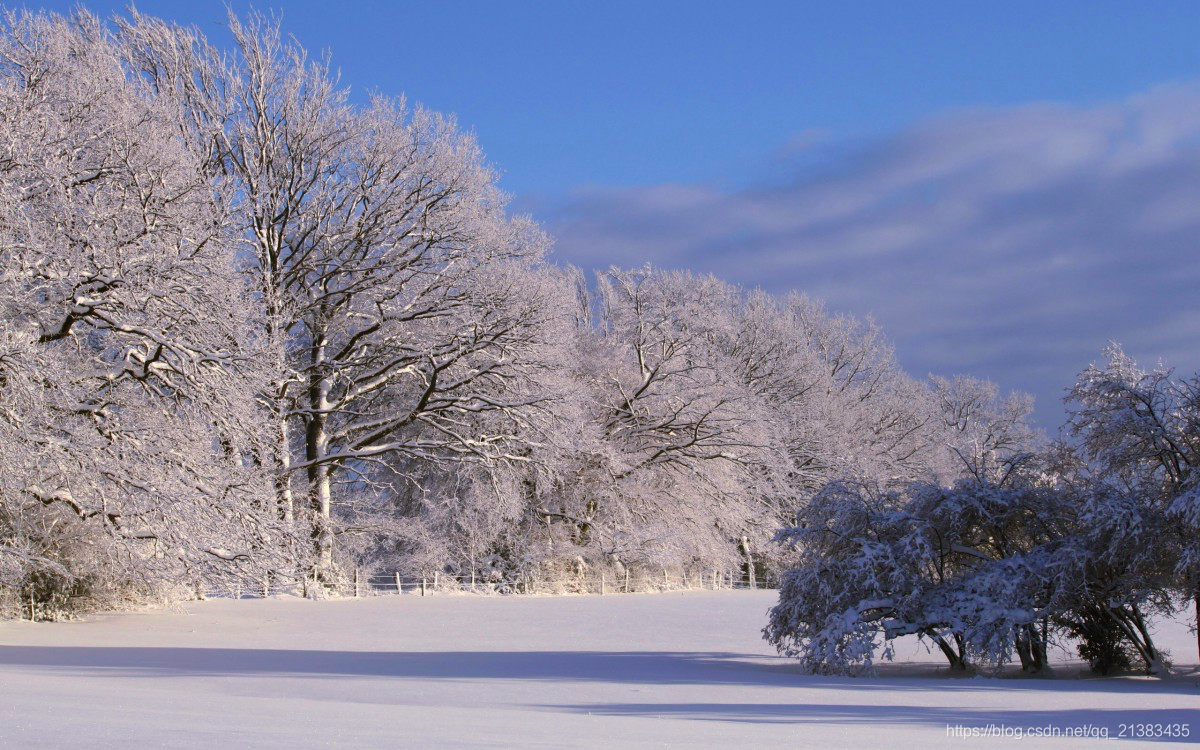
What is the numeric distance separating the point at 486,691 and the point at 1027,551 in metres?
7.78

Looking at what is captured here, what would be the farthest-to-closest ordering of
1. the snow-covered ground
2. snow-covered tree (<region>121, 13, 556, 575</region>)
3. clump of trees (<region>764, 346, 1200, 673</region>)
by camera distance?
snow-covered tree (<region>121, 13, 556, 575</region>), clump of trees (<region>764, 346, 1200, 673</region>), the snow-covered ground

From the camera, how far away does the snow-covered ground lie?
21.1 ft

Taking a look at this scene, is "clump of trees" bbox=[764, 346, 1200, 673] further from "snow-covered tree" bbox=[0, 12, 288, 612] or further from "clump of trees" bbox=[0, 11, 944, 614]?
"snow-covered tree" bbox=[0, 12, 288, 612]

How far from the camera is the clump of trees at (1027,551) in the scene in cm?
1220

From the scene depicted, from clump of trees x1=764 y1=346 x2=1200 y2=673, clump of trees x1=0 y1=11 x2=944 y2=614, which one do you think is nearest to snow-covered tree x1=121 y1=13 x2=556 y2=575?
clump of trees x1=0 y1=11 x2=944 y2=614

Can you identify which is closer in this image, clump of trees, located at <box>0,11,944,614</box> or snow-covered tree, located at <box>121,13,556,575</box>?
clump of trees, located at <box>0,11,944,614</box>

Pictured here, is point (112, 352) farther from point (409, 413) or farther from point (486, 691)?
point (486, 691)

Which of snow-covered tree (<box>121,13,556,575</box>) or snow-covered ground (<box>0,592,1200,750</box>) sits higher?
snow-covered tree (<box>121,13,556,575</box>)

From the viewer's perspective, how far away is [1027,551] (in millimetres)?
13961

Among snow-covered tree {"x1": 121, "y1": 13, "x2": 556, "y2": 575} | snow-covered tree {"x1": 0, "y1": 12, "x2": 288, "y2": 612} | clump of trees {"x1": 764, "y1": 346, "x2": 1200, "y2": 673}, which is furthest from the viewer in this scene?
snow-covered tree {"x1": 121, "y1": 13, "x2": 556, "y2": 575}

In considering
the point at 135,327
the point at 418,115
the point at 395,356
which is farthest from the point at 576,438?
the point at 135,327

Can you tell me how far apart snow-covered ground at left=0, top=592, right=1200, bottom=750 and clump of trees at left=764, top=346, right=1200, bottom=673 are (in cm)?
61

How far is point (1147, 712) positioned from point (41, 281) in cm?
1358

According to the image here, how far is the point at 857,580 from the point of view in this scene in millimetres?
12844
